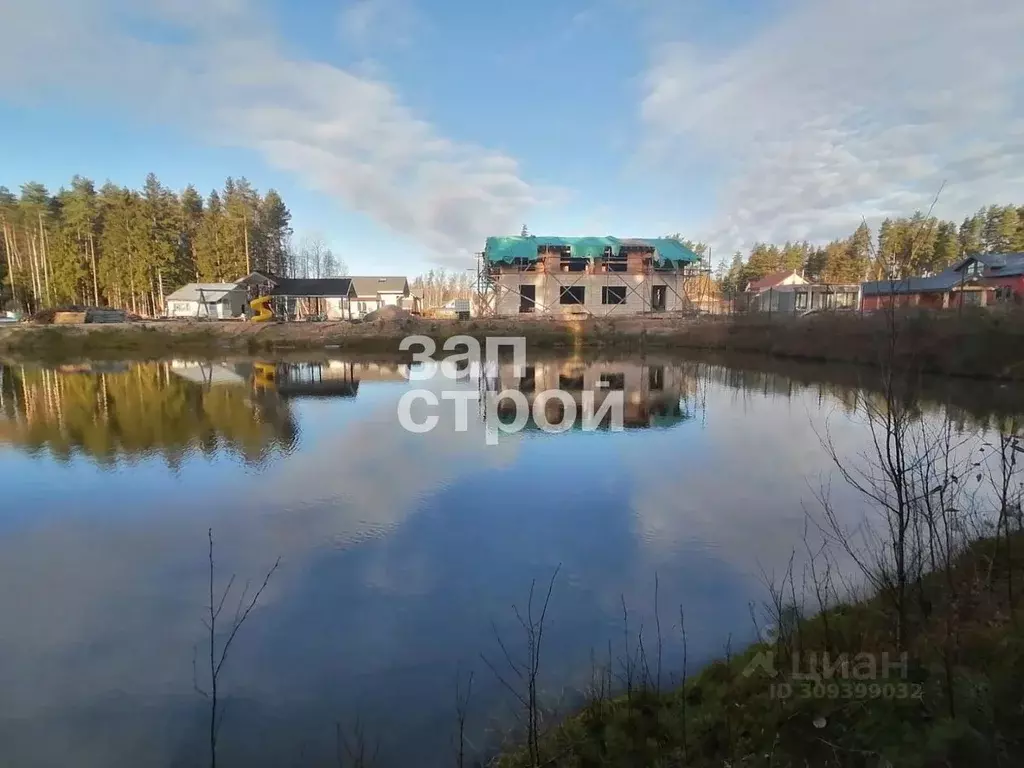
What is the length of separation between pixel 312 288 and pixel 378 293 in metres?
7.23

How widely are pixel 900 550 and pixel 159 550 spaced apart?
6.76 meters

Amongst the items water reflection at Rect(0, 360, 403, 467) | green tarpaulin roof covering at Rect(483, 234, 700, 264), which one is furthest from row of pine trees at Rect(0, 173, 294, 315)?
green tarpaulin roof covering at Rect(483, 234, 700, 264)

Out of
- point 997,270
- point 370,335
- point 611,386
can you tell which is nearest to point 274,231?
point 370,335

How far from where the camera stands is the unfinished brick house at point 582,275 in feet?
111

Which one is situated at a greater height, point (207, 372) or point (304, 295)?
point (304, 295)

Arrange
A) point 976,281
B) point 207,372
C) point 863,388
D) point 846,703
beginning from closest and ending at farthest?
point 846,703 < point 863,388 < point 207,372 < point 976,281

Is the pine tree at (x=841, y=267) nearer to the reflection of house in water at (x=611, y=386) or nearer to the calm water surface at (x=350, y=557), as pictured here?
the reflection of house in water at (x=611, y=386)

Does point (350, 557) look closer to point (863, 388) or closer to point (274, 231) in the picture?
point (863, 388)

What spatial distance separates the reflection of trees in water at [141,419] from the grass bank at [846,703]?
843cm

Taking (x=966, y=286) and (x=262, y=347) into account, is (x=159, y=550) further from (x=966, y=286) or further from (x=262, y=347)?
(x=966, y=286)

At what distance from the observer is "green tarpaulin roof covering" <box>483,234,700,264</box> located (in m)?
33.6

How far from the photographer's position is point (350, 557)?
6000mm

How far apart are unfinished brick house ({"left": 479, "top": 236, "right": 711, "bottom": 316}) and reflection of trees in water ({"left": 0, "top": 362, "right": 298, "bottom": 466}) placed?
17985 mm

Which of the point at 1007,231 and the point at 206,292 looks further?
the point at 1007,231
